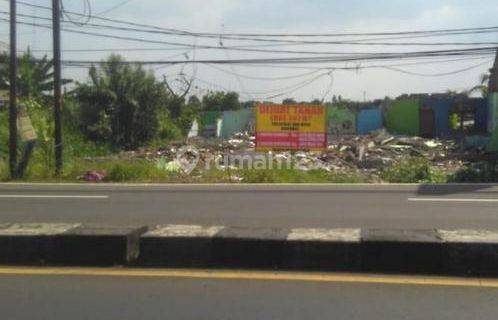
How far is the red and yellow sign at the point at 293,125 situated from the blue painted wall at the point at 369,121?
70.6ft

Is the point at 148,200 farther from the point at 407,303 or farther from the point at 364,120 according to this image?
the point at 364,120

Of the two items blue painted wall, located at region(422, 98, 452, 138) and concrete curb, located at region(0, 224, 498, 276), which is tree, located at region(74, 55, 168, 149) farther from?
concrete curb, located at region(0, 224, 498, 276)

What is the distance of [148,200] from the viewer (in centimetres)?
1250

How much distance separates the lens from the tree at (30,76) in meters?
41.8

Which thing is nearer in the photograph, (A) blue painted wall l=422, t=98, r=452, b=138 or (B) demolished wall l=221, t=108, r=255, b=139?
(A) blue painted wall l=422, t=98, r=452, b=138

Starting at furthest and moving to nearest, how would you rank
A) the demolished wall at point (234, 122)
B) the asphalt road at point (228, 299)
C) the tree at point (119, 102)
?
1. the demolished wall at point (234, 122)
2. the tree at point (119, 102)
3. the asphalt road at point (228, 299)

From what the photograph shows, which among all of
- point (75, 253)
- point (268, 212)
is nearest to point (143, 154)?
point (268, 212)

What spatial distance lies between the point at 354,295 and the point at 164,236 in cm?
181

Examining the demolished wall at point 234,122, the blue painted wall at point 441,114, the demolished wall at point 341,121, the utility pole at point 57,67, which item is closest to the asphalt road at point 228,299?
the utility pole at point 57,67

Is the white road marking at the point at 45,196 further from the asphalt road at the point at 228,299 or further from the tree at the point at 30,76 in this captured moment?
the tree at the point at 30,76

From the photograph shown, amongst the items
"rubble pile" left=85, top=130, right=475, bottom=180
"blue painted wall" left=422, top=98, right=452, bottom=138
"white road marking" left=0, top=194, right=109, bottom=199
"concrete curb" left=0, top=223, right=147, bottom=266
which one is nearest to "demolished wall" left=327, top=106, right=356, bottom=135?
"blue painted wall" left=422, top=98, right=452, bottom=138

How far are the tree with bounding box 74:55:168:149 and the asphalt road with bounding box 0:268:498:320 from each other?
2894 centimetres

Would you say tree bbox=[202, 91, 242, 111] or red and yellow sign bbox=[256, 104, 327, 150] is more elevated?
tree bbox=[202, 91, 242, 111]

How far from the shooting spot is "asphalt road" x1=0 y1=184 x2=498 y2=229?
31.1 feet
